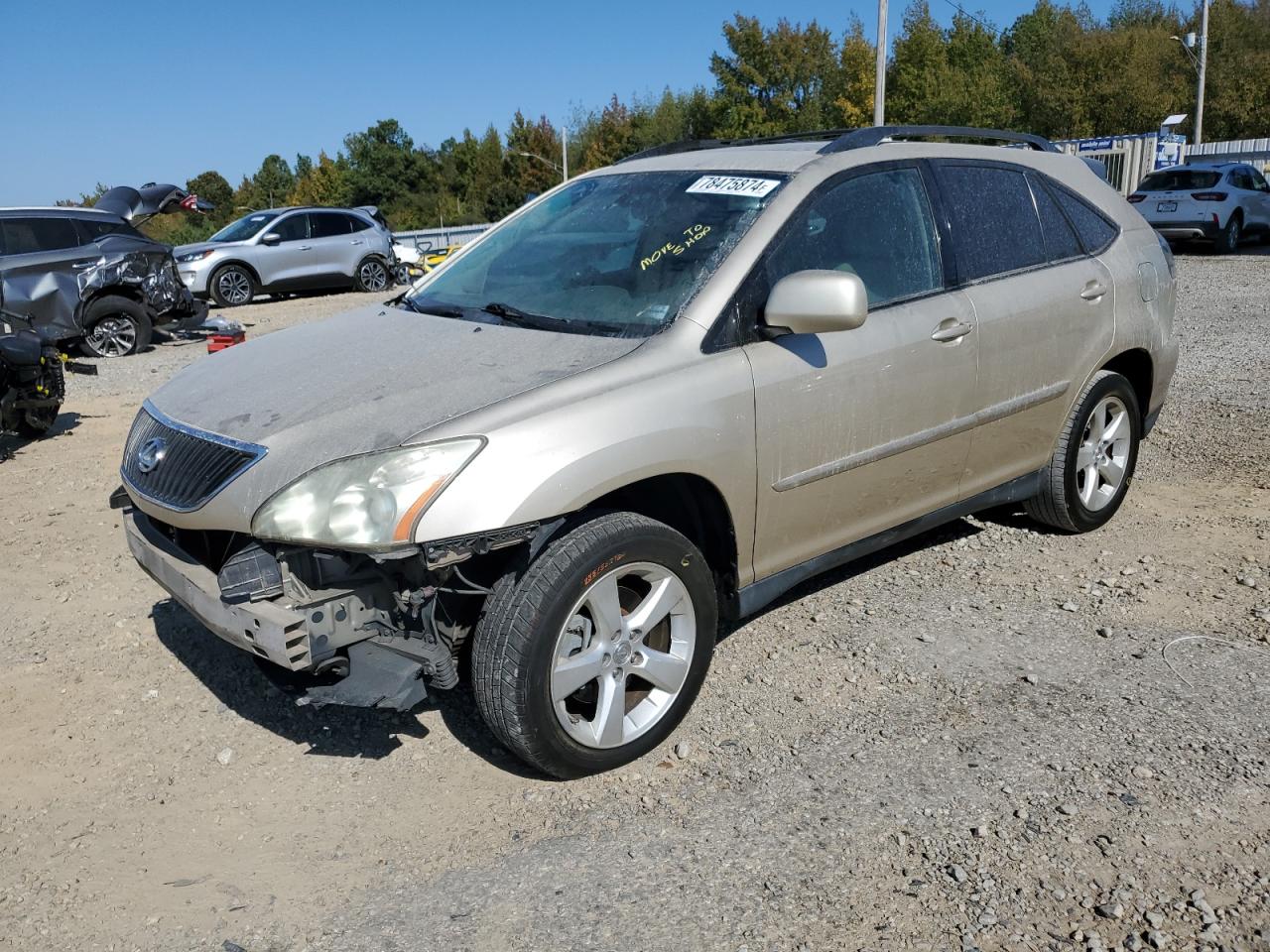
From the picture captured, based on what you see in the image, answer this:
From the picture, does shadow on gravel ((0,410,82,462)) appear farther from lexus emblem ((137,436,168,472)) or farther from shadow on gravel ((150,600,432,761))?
lexus emblem ((137,436,168,472))

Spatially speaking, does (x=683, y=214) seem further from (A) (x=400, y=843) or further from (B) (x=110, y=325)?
(B) (x=110, y=325)

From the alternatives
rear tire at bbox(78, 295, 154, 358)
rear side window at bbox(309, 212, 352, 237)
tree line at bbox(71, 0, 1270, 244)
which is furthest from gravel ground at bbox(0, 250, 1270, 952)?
tree line at bbox(71, 0, 1270, 244)

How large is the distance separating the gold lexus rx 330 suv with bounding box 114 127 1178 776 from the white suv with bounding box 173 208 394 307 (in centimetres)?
1440

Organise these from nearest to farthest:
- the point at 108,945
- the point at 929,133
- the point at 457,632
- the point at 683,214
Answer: the point at 108,945
the point at 457,632
the point at 683,214
the point at 929,133

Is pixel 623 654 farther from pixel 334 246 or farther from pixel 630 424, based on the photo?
pixel 334 246

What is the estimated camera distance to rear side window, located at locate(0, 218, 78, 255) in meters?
11.9

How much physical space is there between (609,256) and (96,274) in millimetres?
10175

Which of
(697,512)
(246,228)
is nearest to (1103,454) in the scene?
(697,512)

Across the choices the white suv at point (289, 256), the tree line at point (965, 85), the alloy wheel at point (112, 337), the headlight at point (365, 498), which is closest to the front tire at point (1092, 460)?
the headlight at point (365, 498)

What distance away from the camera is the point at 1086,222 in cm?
505

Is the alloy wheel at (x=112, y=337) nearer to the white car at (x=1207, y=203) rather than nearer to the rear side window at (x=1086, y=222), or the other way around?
the rear side window at (x=1086, y=222)

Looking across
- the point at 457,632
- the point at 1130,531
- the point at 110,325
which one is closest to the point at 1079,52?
the point at 110,325

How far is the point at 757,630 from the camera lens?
14.6 feet

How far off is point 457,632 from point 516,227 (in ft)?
6.96
